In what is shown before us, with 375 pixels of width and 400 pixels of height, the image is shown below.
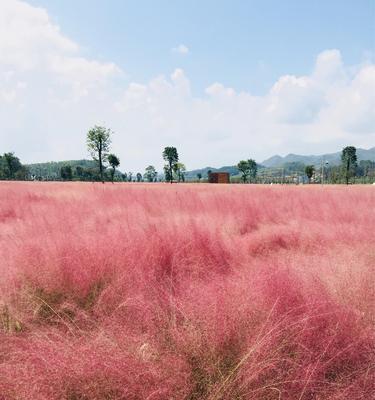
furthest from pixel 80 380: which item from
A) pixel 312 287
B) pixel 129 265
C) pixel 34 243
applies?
pixel 34 243

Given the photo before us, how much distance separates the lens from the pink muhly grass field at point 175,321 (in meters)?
1.48

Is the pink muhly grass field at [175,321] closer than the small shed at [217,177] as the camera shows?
Yes

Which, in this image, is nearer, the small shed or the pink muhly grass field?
the pink muhly grass field

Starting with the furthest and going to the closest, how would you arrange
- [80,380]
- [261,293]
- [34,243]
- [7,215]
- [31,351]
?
[7,215] → [34,243] → [261,293] → [31,351] → [80,380]

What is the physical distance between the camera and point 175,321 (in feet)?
6.25

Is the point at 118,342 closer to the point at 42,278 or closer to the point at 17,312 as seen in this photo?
the point at 17,312

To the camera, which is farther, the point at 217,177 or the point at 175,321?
the point at 217,177

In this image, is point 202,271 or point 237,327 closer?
point 237,327

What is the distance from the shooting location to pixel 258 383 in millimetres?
1516

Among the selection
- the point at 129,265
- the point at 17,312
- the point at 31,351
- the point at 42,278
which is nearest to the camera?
the point at 31,351

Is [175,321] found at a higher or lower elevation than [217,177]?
lower

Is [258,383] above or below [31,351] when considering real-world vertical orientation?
below

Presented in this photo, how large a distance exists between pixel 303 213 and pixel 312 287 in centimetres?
505

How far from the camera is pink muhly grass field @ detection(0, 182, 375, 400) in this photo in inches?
58.4
